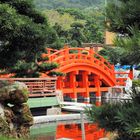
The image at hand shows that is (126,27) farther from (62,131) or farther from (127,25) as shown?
(62,131)

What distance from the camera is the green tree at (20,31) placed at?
5359mm

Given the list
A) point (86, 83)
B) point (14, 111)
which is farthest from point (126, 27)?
point (86, 83)

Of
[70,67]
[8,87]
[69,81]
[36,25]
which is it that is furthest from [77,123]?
[69,81]

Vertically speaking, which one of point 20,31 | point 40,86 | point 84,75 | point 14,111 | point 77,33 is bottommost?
point 14,111

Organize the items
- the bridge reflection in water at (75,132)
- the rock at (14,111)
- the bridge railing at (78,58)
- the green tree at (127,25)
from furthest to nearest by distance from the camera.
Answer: the bridge railing at (78,58)
the bridge reflection in water at (75,132)
the rock at (14,111)
the green tree at (127,25)

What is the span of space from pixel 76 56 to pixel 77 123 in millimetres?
8997

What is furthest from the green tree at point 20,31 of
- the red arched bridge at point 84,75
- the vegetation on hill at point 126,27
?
the red arched bridge at point 84,75

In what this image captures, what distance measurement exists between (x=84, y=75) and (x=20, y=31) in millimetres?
17257

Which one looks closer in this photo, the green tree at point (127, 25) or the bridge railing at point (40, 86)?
the green tree at point (127, 25)

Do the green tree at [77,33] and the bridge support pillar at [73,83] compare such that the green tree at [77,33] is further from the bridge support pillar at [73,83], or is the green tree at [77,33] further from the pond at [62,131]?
the pond at [62,131]

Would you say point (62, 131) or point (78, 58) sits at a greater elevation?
point (78, 58)

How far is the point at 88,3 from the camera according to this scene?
225ft

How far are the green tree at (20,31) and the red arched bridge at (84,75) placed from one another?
1279 cm

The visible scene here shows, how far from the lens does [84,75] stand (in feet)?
74.4
